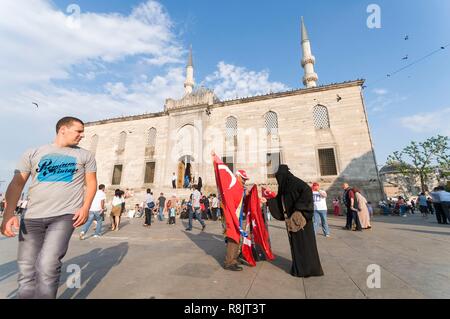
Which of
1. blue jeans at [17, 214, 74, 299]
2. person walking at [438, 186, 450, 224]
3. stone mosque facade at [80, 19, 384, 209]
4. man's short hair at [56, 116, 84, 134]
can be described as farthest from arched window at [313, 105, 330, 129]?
blue jeans at [17, 214, 74, 299]

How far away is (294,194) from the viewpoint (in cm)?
349

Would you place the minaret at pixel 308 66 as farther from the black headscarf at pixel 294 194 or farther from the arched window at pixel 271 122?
the black headscarf at pixel 294 194

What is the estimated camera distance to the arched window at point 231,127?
19.4 m

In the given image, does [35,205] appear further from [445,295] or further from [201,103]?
[201,103]

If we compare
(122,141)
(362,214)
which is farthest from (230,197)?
(122,141)

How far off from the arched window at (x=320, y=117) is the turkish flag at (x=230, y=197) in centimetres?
1564

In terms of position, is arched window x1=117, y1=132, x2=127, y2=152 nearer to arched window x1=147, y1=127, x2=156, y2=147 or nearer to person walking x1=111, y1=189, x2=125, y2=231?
arched window x1=147, y1=127, x2=156, y2=147

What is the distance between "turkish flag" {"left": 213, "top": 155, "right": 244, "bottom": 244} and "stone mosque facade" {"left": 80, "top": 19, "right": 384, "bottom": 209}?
12758 mm

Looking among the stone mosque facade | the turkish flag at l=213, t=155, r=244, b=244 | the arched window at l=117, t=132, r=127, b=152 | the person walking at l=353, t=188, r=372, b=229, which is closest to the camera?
the turkish flag at l=213, t=155, r=244, b=244

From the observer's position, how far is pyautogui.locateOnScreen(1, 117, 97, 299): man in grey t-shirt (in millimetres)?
1852

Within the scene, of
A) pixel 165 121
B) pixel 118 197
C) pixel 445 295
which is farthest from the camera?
pixel 165 121

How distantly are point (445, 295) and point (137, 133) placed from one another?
2448cm

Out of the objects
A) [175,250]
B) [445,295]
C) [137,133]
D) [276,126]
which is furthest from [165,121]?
[445,295]
